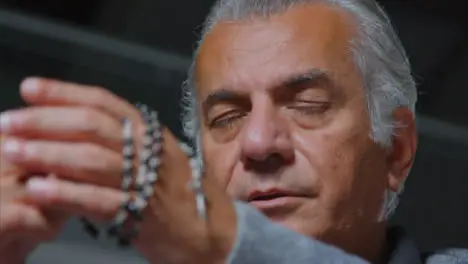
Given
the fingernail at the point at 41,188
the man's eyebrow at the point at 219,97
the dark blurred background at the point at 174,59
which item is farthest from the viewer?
the dark blurred background at the point at 174,59

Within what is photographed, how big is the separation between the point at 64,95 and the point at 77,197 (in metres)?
0.07

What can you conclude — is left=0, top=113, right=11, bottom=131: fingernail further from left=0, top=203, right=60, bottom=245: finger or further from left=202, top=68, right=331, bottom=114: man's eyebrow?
left=202, top=68, right=331, bottom=114: man's eyebrow

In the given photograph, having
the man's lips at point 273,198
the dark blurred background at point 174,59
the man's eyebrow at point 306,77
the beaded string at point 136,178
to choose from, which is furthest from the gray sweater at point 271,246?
the dark blurred background at point 174,59

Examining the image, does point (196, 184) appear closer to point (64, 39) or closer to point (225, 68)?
point (225, 68)

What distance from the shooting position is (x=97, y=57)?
6.40ft

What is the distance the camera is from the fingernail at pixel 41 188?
0.65 metres

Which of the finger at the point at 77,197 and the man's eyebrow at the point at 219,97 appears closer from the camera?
the finger at the point at 77,197

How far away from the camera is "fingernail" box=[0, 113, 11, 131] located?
2.18 feet

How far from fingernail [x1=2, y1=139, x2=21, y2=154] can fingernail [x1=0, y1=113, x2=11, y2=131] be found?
0.01 m

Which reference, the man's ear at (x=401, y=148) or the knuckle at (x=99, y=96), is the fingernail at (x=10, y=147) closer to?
the knuckle at (x=99, y=96)

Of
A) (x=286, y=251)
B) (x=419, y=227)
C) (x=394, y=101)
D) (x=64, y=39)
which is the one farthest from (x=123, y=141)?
(x=419, y=227)

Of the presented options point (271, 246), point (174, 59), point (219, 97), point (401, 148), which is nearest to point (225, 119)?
point (219, 97)

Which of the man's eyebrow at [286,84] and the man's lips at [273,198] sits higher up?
the man's eyebrow at [286,84]

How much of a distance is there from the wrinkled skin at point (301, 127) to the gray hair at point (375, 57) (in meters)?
0.01
